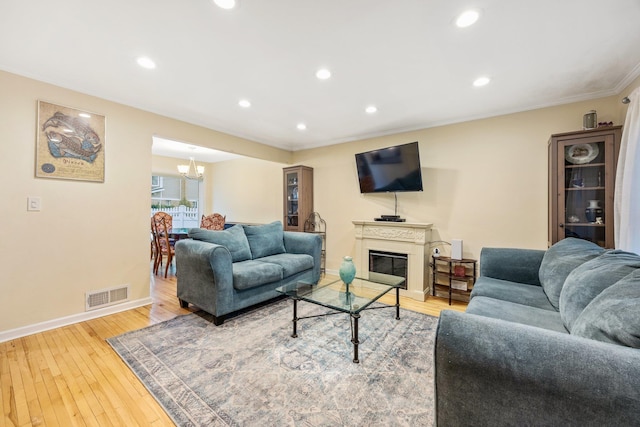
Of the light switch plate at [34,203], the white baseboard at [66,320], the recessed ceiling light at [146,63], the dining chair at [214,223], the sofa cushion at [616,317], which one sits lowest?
the white baseboard at [66,320]

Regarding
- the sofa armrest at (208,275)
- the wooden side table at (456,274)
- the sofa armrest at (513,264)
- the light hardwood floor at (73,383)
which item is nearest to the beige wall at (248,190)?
the sofa armrest at (208,275)

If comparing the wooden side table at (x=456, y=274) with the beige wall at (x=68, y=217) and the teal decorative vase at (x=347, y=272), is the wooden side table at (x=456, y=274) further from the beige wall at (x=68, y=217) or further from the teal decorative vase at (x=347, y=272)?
the beige wall at (x=68, y=217)

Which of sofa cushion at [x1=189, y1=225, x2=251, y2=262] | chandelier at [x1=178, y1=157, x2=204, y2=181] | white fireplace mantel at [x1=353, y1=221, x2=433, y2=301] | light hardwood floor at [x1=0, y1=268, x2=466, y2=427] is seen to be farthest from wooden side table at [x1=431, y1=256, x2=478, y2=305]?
chandelier at [x1=178, y1=157, x2=204, y2=181]

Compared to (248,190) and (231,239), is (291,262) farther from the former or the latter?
(248,190)

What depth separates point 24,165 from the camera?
7.60ft

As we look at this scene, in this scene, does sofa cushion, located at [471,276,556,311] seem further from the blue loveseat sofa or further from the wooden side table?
the blue loveseat sofa

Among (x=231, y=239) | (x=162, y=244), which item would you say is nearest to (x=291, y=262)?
(x=231, y=239)

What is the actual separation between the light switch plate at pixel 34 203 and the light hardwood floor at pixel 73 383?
1.14m

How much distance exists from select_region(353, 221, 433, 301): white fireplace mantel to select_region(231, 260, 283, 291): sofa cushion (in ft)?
3.41

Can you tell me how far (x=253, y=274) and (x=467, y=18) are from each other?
266cm

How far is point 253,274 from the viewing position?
2.66 meters

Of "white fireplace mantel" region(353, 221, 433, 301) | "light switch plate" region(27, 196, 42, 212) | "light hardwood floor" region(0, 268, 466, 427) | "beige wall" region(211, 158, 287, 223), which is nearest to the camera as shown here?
"light hardwood floor" region(0, 268, 466, 427)

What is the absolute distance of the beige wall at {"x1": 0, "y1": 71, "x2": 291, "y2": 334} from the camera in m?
2.26

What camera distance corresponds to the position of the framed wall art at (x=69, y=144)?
2.40 meters
